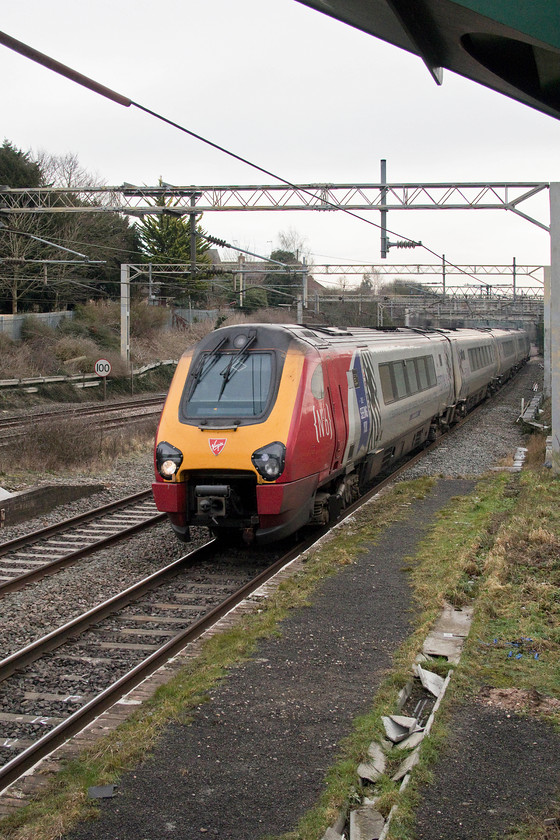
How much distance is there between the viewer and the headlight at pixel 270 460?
30.3 feet

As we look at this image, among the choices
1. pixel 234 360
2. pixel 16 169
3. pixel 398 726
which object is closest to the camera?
pixel 398 726

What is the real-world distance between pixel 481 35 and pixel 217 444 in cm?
642

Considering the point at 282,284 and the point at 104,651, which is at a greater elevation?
the point at 282,284

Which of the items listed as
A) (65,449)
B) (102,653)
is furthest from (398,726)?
(65,449)

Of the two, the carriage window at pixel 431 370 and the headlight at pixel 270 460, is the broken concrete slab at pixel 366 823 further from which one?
the carriage window at pixel 431 370

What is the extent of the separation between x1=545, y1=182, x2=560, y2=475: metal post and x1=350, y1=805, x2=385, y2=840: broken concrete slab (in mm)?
11032

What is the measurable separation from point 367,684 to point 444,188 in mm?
17002

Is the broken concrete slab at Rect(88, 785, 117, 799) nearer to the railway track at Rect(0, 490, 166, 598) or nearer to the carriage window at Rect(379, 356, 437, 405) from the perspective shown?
the railway track at Rect(0, 490, 166, 598)

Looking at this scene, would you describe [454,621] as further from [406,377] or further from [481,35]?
[406,377]

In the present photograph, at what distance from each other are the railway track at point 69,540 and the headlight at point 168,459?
5.46 ft

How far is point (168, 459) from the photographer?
966 centimetres

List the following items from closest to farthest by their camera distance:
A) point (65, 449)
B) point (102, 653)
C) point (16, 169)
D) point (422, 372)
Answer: point (102, 653) → point (65, 449) → point (422, 372) → point (16, 169)

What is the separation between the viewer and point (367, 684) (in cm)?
601

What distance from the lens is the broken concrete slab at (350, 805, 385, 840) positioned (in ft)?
13.4
